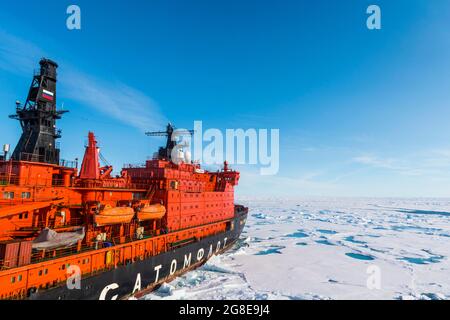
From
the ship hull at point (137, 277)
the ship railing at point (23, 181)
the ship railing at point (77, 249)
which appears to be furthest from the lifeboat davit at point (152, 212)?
the ship railing at point (23, 181)

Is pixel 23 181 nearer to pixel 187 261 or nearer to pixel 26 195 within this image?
pixel 26 195

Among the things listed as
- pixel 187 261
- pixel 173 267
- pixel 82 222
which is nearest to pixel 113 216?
pixel 82 222

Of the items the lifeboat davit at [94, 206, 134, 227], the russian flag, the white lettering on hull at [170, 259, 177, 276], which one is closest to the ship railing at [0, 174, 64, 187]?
the lifeboat davit at [94, 206, 134, 227]

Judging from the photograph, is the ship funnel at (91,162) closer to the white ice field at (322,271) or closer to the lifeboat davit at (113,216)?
the lifeboat davit at (113,216)

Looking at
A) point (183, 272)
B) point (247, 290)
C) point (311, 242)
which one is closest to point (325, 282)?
point (247, 290)

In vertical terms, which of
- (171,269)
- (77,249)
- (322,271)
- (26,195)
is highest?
(26,195)
